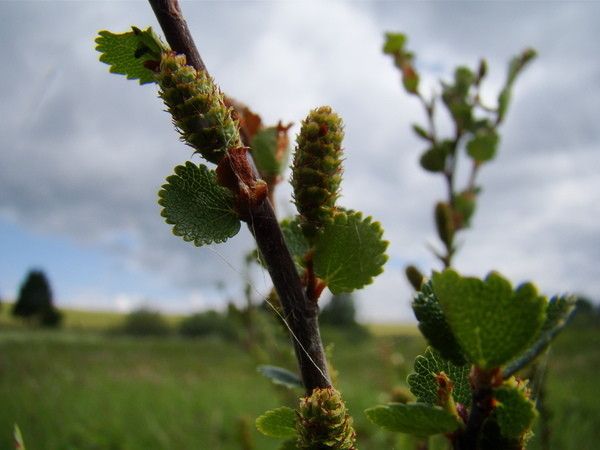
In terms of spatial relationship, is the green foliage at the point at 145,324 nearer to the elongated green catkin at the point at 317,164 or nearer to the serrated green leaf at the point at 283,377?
the serrated green leaf at the point at 283,377

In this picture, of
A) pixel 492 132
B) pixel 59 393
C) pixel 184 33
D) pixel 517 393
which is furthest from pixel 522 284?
pixel 59 393

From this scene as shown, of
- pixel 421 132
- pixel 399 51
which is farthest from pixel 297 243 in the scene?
pixel 399 51

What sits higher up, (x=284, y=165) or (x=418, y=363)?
(x=284, y=165)

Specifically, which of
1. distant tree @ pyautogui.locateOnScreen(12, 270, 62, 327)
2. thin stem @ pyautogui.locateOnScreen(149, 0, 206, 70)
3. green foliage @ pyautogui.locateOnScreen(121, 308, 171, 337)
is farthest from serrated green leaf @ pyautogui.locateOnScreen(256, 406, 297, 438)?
green foliage @ pyautogui.locateOnScreen(121, 308, 171, 337)

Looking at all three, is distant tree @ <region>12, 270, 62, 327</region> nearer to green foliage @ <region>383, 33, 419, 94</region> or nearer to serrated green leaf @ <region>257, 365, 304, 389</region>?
green foliage @ <region>383, 33, 419, 94</region>

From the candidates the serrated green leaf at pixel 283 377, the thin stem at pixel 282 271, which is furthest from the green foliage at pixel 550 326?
the serrated green leaf at pixel 283 377

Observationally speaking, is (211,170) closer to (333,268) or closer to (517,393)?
(333,268)

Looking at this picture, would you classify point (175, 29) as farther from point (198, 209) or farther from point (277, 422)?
point (277, 422)
